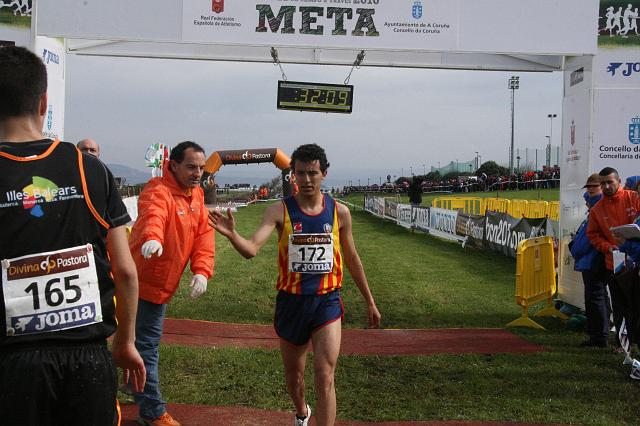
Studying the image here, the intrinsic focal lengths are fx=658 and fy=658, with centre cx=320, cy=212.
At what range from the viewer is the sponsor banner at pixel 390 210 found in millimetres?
32750

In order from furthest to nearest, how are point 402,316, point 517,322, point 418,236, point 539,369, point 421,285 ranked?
point 418,236 < point 421,285 < point 402,316 < point 517,322 < point 539,369

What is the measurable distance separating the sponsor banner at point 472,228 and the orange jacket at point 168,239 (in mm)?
15608

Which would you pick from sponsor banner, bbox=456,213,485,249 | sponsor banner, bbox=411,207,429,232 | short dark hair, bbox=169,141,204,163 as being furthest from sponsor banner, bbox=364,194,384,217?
short dark hair, bbox=169,141,204,163

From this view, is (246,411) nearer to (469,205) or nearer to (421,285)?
(421,285)

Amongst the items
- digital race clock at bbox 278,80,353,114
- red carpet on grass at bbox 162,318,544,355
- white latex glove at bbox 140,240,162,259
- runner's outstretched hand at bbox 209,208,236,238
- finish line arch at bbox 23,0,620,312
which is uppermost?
finish line arch at bbox 23,0,620,312

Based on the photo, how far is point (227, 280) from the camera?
14.4m

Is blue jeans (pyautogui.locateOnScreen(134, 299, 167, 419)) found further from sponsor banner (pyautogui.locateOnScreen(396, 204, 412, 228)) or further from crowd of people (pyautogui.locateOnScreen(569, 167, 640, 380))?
sponsor banner (pyautogui.locateOnScreen(396, 204, 412, 228))

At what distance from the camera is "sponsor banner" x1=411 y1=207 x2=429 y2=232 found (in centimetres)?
2616

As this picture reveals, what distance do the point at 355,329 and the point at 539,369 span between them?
114 inches

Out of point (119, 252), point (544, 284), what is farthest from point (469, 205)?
point (119, 252)

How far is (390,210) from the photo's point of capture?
34531 mm

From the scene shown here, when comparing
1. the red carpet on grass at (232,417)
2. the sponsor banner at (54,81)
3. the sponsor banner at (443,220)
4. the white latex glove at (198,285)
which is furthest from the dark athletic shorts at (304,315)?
the sponsor banner at (443,220)

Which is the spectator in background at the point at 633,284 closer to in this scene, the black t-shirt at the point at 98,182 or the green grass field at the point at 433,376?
the green grass field at the point at 433,376

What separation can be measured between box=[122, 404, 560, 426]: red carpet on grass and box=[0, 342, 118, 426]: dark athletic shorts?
119 inches
